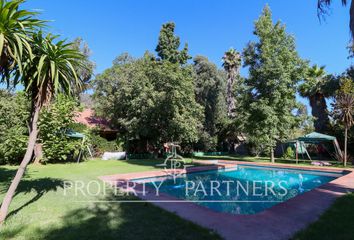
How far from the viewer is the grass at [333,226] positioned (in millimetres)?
4293

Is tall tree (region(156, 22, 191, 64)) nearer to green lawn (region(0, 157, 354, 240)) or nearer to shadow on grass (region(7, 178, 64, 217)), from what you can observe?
shadow on grass (region(7, 178, 64, 217))

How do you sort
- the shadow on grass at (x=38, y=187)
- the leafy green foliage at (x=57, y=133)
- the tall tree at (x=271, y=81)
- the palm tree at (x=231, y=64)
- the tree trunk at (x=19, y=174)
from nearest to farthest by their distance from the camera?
the tree trunk at (x=19, y=174)
the shadow on grass at (x=38, y=187)
the leafy green foliage at (x=57, y=133)
the tall tree at (x=271, y=81)
the palm tree at (x=231, y=64)

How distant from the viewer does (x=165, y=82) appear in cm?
2089

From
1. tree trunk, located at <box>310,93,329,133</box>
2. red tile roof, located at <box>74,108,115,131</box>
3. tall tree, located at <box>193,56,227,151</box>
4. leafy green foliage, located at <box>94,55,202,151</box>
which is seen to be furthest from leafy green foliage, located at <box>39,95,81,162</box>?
tree trunk, located at <box>310,93,329,133</box>

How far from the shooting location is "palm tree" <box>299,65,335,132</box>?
24.4 meters

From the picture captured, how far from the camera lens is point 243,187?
11398mm

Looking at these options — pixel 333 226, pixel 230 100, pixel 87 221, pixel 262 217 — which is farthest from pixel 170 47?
pixel 333 226

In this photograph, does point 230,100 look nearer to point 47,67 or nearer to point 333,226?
point 333,226

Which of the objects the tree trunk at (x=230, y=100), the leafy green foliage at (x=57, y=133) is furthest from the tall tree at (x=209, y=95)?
the leafy green foliage at (x=57, y=133)

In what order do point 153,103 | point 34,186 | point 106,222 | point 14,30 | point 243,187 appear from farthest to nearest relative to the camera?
point 153,103, point 243,187, point 34,186, point 106,222, point 14,30

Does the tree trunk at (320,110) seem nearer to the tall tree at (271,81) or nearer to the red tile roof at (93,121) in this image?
the tall tree at (271,81)

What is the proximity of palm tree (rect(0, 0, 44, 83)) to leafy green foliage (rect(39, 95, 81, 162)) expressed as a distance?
11569mm

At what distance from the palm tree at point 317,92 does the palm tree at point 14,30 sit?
25149mm

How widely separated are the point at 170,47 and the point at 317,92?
55.2 feet
